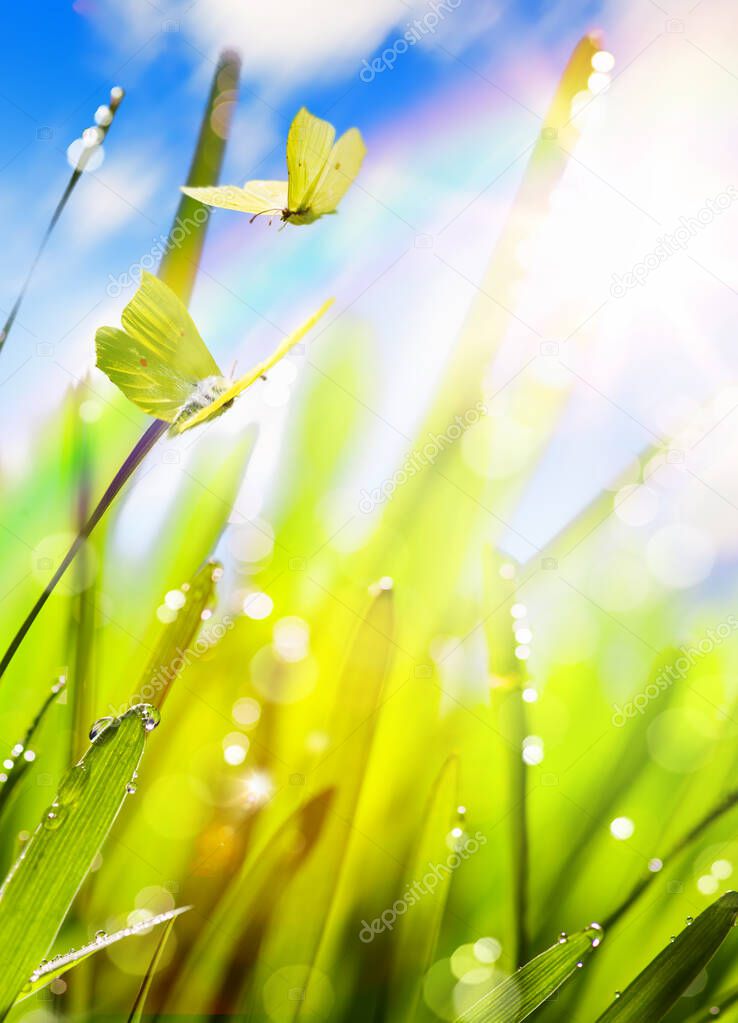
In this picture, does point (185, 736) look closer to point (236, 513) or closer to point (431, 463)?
point (236, 513)

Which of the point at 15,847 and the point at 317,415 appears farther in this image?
the point at 317,415

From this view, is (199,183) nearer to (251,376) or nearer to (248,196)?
(248,196)

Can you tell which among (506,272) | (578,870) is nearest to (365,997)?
(578,870)

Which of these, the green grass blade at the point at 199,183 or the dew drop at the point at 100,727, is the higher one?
the green grass blade at the point at 199,183
